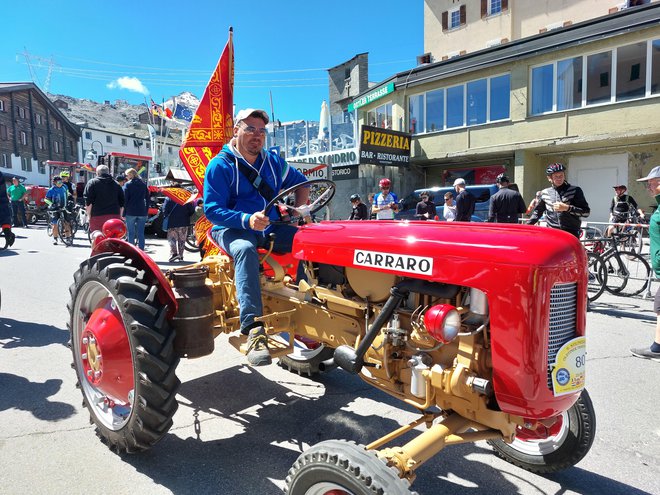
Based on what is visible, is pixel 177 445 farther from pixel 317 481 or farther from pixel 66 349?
pixel 66 349

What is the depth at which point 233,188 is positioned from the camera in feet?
9.58

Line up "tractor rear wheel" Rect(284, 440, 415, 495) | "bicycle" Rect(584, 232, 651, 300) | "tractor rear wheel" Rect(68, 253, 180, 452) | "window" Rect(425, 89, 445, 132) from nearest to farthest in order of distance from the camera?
"tractor rear wheel" Rect(284, 440, 415, 495) → "tractor rear wheel" Rect(68, 253, 180, 452) → "bicycle" Rect(584, 232, 651, 300) → "window" Rect(425, 89, 445, 132)

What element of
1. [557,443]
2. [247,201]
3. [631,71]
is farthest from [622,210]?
[247,201]

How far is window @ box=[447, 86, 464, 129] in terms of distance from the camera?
1773cm

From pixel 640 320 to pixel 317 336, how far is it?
452cm

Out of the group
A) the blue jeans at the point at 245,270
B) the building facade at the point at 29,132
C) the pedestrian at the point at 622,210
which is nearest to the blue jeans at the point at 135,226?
the blue jeans at the point at 245,270

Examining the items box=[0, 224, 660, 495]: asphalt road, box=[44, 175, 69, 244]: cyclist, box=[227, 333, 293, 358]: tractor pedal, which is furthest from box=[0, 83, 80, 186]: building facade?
box=[227, 333, 293, 358]: tractor pedal

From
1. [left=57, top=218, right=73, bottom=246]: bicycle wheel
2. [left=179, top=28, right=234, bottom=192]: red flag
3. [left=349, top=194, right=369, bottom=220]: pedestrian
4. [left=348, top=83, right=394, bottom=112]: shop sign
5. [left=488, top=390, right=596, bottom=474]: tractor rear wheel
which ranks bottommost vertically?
[left=488, top=390, right=596, bottom=474]: tractor rear wheel

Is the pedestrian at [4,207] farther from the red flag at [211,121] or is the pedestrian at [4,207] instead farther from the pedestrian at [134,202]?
the pedestrian at [134,202]

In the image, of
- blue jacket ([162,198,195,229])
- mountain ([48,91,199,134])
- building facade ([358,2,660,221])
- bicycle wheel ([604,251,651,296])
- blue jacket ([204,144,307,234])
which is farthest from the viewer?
mountain ([48,91,199,134])

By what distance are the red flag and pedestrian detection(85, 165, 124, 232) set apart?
164 cm

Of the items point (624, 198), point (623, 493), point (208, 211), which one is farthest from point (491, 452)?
point (624, 198)

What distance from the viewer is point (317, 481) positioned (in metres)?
1.68

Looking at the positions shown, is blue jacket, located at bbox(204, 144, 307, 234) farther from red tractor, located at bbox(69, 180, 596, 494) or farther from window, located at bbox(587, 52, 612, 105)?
window, located at bbox(587, 52, 612, 105)
